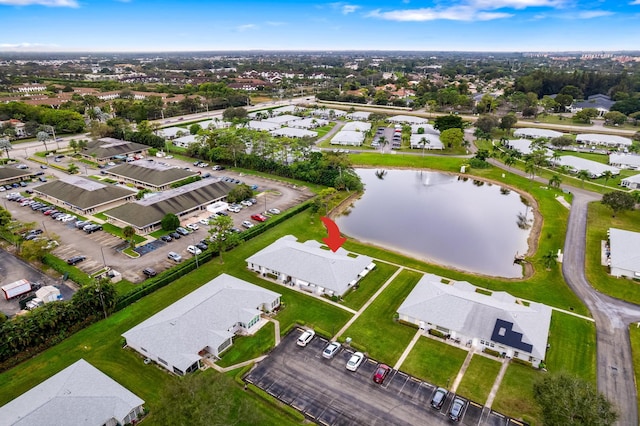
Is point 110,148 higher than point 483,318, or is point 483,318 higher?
point 110,148

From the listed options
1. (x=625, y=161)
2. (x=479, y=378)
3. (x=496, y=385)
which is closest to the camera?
(x=496, y=385)

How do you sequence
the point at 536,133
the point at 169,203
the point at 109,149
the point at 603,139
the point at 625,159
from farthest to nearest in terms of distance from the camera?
the point at 536,133 → the point at 603,139 → the point at 109,149 → the point at 625,159 → the point at 169,203

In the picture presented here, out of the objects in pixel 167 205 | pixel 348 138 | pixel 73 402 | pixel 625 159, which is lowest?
pixel 73 402

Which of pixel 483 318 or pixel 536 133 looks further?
pixel 536 133

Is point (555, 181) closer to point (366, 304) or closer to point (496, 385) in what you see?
point (366, 304)

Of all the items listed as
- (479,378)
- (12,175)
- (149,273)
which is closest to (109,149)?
(12,175)

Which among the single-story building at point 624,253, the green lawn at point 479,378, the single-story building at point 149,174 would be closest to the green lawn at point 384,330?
the green lawn at point 479,378

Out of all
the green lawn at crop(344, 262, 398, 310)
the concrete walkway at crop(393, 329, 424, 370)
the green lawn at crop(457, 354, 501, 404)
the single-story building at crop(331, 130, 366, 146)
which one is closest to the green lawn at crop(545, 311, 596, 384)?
the green lawn at crop(457, 354, 501, 404)

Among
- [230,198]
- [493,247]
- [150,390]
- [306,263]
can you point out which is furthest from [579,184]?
[150,390]

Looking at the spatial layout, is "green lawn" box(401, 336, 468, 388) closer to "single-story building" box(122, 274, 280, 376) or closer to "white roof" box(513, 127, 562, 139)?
"single-story building" box(122, 274, 280, 376)
